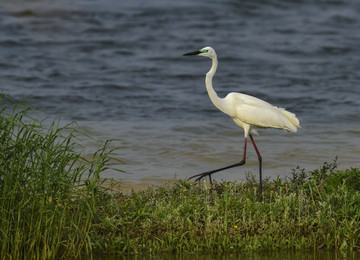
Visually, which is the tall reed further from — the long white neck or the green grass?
the long white neck

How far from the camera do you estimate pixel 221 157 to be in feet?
32.8

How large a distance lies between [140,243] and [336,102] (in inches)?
392

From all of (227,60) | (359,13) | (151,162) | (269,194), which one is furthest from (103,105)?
(359,13)

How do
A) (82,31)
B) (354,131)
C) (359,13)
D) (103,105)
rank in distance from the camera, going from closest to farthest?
(354,131)
(103,105)
(82,31)
(359,13)

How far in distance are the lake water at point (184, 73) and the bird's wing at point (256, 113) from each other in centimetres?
115

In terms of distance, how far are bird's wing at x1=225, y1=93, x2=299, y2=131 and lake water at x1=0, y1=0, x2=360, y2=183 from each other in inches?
45.2

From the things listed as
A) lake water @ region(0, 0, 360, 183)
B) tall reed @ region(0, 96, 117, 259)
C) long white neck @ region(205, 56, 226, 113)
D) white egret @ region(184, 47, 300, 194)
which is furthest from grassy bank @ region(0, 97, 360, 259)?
lake water @ region(0, 0, 360, 183)

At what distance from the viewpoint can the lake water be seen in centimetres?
1044

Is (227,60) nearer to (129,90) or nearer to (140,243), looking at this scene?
(129,90)

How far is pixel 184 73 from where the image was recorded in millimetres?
17938

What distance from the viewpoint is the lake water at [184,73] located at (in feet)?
34.2

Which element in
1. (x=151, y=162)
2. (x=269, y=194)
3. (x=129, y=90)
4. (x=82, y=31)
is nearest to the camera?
(x=269, y=194)

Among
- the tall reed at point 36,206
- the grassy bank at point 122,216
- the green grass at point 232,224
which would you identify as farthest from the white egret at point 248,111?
the tall reed at point 36,206

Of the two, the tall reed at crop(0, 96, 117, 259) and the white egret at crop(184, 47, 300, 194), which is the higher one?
the white egret at crop(184, 47, 300, 194)
